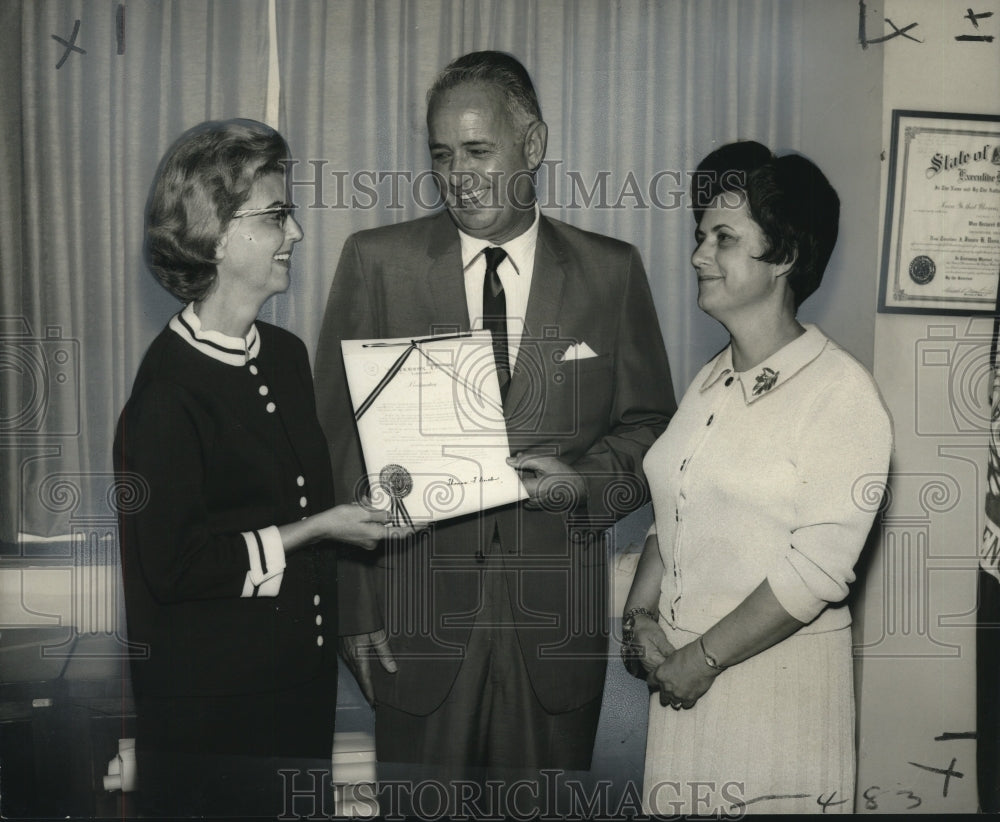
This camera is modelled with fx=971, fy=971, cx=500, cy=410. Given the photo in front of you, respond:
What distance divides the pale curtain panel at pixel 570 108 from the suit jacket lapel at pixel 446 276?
10 cm

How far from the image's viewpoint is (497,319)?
252 cm

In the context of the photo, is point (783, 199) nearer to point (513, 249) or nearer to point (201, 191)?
point (513, 249)

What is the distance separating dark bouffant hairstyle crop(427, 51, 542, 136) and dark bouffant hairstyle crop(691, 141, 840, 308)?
1.56 ft

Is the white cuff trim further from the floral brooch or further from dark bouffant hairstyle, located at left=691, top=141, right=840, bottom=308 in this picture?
dark bouffant hairstyle, located at left=691, top=141, right=840, bottom=308

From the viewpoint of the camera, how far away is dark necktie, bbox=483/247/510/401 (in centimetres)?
252

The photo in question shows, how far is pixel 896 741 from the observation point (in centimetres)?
266

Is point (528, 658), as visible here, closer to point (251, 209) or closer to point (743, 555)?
point (743, 555)

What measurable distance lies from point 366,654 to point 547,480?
67 cm

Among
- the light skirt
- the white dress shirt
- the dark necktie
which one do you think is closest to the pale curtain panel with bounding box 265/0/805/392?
the white dress shirt

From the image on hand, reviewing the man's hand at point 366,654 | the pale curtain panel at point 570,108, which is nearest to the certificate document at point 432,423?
the pale curtain panel at point 570,108

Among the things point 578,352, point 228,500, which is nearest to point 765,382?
point 578,352

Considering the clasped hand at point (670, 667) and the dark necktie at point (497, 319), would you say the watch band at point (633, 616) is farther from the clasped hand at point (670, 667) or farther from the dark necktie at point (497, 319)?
the dark necktie at point (497, 319)

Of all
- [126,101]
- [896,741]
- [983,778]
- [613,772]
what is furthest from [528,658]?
[126,101]

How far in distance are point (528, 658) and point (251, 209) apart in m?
1.37
